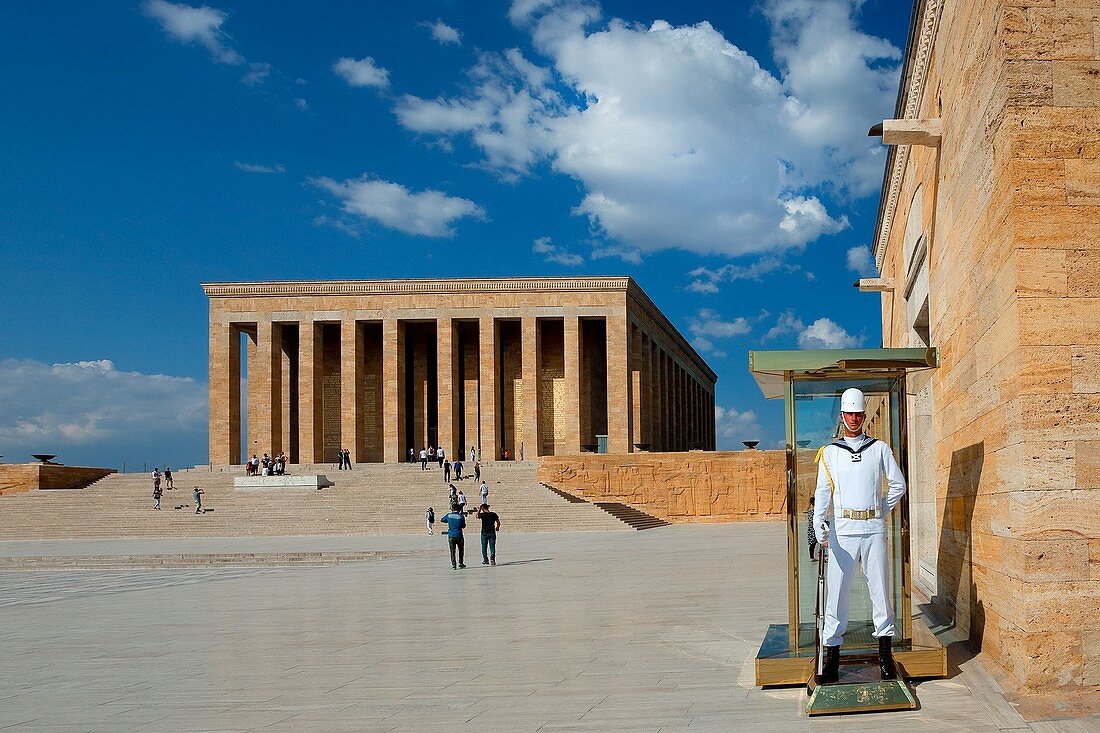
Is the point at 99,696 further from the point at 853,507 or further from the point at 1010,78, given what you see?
the point at 1010,78

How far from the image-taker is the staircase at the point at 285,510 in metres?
30.0

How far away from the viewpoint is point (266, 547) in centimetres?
2359

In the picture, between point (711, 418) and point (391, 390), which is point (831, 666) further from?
point (711, 418)

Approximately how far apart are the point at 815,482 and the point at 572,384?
136 ft

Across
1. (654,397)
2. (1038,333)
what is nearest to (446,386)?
(654,397)

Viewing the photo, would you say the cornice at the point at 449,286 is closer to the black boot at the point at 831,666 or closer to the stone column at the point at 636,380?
the stone column at the point at 636,380

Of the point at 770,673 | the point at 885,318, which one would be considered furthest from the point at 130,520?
the point at 770,673

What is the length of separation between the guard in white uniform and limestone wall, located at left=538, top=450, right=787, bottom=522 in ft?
98.9

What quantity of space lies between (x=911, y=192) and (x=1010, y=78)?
18.8 ft

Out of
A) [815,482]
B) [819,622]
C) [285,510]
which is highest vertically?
[815,482]

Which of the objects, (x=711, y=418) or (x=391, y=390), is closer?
(x=391, y=390)

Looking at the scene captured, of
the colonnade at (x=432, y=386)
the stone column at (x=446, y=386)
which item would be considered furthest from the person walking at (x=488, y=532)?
the stone column at (x=446, y=386)

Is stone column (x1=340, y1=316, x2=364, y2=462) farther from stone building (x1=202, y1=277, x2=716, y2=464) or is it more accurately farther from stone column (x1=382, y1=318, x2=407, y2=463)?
stone column (x1=382, y1=318, x2=407, y2=463)

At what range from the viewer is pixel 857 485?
614cm
